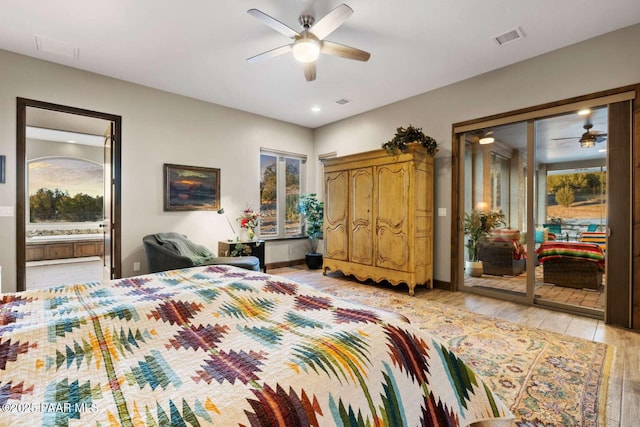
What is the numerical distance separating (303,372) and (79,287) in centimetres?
154

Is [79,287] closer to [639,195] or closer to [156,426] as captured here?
[156,426]

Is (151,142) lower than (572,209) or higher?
higher

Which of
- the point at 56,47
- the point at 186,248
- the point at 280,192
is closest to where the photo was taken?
the point at 56,47

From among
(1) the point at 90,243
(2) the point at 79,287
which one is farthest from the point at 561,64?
(1) the point at 90,243

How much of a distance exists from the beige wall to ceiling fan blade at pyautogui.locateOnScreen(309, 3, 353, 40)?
246 cm

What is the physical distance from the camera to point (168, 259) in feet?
12.3

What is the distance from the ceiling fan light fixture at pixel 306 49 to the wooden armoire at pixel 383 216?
1898mm

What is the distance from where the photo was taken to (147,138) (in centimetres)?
438

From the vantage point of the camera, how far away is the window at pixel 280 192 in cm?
594

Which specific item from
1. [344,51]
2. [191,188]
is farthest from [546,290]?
[191,188]

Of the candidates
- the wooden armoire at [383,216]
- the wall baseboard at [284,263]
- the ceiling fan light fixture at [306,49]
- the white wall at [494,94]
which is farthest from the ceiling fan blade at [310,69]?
the wall baseboard at [284,263]

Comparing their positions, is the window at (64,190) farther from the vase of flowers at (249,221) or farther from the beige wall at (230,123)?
the vase of flowers at (249,221)

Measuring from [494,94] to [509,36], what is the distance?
89 centimetres

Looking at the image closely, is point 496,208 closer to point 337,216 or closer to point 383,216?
point 383,216
